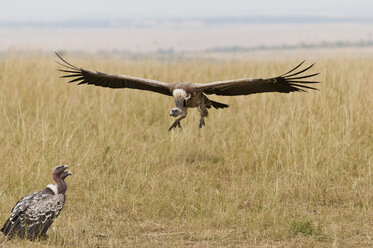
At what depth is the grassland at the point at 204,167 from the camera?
268 inches

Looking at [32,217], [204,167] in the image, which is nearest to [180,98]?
[32,217]

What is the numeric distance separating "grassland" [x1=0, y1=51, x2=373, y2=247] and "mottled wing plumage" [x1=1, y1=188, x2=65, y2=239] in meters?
0.11

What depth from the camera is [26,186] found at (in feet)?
25.8

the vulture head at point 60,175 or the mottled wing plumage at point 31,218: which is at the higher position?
the vulture head at point 60,175

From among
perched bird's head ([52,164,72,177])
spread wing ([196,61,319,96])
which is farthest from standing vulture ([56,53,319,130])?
perched bird's head ([52,164,72,177])

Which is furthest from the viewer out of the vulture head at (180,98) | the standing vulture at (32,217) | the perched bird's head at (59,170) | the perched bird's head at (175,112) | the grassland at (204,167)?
the grassland at (204,167)

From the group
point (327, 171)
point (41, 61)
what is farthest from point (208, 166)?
point (41, 61)

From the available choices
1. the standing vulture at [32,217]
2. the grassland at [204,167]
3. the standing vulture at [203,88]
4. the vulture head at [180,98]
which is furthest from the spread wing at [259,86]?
the standing vulture at [32,217]

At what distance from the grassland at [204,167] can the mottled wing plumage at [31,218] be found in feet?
0.38

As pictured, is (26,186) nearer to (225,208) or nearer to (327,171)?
(225,208)

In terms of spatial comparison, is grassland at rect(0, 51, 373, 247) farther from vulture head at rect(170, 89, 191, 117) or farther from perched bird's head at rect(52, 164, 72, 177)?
vulture head at rect(170, 89, 191, 117)

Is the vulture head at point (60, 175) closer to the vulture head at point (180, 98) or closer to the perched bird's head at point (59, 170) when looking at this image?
the perched bird's head at point (59, 170)

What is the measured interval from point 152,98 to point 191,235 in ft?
16.8

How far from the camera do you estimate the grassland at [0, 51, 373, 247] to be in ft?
22.4
